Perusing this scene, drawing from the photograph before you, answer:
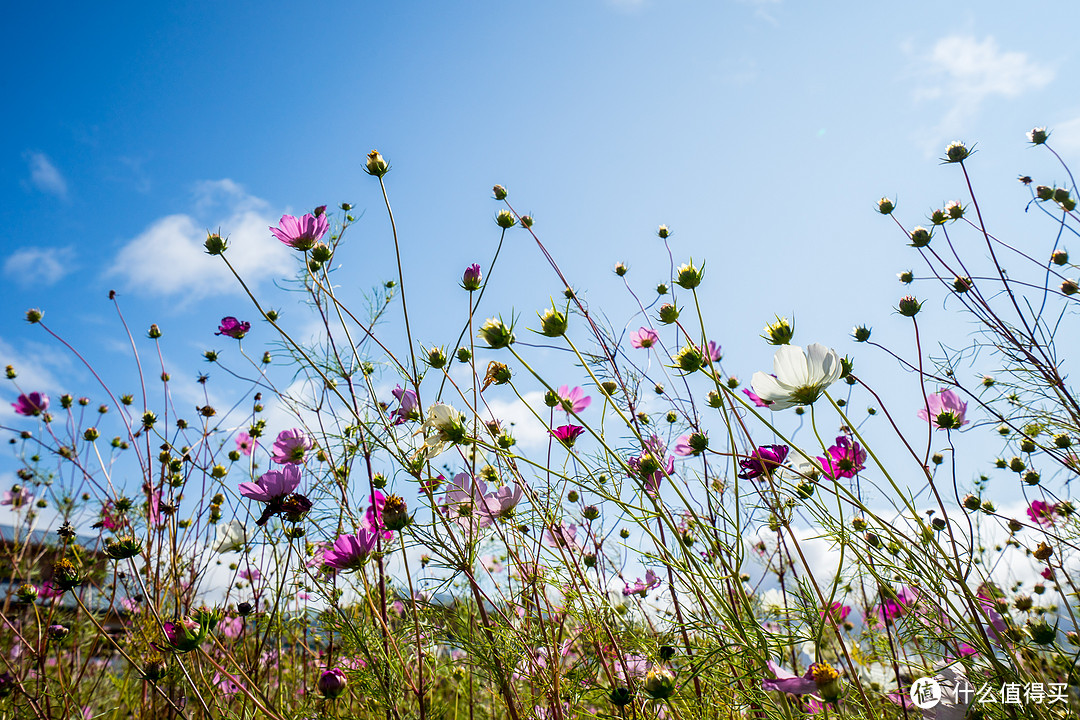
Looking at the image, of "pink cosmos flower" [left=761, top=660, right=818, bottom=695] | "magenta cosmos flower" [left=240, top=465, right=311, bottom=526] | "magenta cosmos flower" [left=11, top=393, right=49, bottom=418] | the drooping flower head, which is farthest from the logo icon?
"magenta cosmos flower" [left=11, top=393, right=49, bottom=418]

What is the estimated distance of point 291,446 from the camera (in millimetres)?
1216

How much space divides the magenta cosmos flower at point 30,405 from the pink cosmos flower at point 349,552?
1754 millimetres

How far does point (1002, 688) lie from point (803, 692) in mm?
269

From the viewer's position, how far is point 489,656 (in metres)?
1.06

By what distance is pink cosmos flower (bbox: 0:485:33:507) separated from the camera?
2086mm

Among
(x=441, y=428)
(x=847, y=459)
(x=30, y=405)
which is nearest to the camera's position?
Answer: (x=441, y=428)

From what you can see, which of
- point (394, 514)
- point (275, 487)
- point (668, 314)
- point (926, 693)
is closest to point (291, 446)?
point (275, 487)

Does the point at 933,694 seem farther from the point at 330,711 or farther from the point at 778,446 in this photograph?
the point at 330,711

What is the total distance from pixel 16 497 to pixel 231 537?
1364 mm

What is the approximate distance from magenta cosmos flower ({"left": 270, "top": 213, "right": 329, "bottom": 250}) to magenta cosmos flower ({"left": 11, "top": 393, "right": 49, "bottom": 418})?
5.16 ft

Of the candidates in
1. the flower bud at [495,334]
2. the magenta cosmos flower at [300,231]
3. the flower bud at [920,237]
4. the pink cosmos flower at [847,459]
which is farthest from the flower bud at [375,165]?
the flower bud at [920,237]

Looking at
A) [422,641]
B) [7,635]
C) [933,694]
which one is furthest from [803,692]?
[7,635]

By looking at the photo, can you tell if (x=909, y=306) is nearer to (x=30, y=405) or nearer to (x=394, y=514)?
(x=394, y=514)

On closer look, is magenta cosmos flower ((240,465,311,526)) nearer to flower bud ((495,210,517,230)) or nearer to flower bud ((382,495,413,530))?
flower bud ((382,495,413,530))
